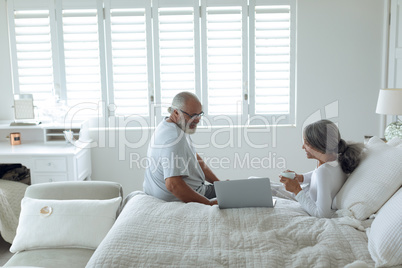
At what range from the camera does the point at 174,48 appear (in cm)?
Result: 412

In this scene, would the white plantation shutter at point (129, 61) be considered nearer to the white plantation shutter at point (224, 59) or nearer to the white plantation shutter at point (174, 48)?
the white plantation shutter at point (174, 48)

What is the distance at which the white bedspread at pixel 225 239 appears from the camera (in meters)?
1.81

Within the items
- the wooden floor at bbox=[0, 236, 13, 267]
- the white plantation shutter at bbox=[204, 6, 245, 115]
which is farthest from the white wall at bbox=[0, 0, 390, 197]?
the wooden floor at bbox=[0, 236, 13, 267]

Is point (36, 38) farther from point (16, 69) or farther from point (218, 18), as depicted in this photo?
point (218, 18)

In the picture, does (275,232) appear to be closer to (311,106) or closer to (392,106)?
(392,106)

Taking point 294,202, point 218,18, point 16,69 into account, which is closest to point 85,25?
point 16,69

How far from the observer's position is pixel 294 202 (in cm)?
249

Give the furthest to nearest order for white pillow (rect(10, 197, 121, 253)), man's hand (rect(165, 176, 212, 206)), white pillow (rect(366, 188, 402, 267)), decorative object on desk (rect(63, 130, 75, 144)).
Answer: decorative object on desk (rect(63, 130, 75, 144)), man's hand (rect(165, 176, 212, 206)), white pillow (rect(10, 197, 121, 253)), white pillow (rect(366, 188, 402, 267))

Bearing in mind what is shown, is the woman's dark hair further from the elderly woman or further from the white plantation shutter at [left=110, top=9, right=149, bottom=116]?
the white plantation shutter at [left=110, top=9, right=149, bottom=116]

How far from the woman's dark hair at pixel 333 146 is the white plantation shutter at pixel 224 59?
1.84 metres

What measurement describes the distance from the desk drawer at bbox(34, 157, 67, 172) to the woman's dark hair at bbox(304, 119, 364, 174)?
1.96 metres

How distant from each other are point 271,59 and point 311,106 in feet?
1.76

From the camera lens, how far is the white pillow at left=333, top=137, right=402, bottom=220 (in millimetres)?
2141

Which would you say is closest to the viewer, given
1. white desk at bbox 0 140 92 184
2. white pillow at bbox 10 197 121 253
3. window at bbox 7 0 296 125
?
white pillow at bbox 10 197 121 253
